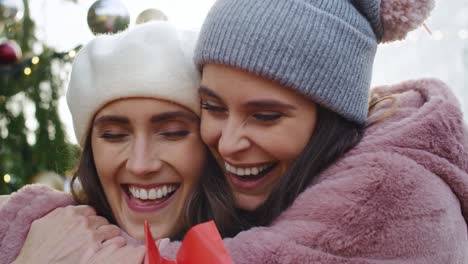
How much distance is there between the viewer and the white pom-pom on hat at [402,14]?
4.06 ft

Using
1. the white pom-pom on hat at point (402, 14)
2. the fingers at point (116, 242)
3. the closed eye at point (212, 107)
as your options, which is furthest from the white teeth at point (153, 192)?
the white pom-pom on hat at point (402, 14)

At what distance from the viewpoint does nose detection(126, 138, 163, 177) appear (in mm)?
1249

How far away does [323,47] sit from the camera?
1.13m

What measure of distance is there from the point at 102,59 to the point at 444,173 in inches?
31.4

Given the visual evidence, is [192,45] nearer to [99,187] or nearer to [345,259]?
[99,187]

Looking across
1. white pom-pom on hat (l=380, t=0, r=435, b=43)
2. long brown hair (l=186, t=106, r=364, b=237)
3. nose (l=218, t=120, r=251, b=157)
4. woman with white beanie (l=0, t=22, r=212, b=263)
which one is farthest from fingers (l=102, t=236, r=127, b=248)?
white pom-pom on hat (l=380, t=0, r=435, b=43)

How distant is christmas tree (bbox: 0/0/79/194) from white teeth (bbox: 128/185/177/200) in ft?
2.87

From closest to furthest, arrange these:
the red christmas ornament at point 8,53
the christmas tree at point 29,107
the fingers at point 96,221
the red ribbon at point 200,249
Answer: the red ribbon at point 200,249 < the fingers at point 96,221 < the red christmas ornament at point 8,53 < the christmas tree at point 29,107

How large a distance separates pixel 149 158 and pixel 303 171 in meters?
0.36

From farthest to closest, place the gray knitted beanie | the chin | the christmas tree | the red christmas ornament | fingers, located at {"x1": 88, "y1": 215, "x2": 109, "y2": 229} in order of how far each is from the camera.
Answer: the christmas tree, the red christmas ornament, fingers, located at {"x1": 88, "y1": 215, "x2": 109, "y2": 229}, the chin, the gray knitted beanie

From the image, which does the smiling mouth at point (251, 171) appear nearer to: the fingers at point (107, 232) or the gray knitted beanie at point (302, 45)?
the gray knitted beanie at point (302, 45)

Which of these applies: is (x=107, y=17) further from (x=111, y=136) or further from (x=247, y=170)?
(x=247, y=170)

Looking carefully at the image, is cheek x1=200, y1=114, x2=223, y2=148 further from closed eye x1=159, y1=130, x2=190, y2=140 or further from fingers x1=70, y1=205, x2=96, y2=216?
fingers x1=70, y1=205, x2=96, y2=216

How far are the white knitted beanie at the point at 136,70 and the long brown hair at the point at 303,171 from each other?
0.86ft
